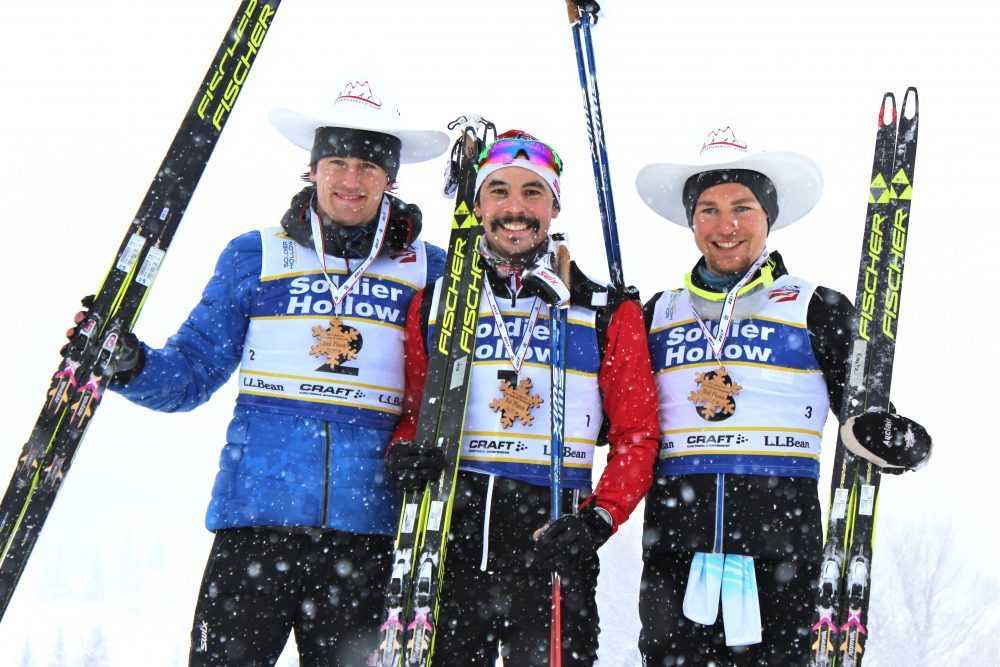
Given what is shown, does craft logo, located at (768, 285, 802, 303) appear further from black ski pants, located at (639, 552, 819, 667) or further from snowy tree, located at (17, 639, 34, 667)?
snowy tree, located at (17, 639, 34, 667)

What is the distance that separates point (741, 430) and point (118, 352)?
239 centimetres

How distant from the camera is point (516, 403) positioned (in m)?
3.79

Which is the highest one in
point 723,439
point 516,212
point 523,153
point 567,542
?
point 523,153

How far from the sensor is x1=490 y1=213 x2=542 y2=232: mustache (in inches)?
154

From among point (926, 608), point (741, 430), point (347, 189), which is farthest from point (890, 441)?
point (926, 608)

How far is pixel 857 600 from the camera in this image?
359cm

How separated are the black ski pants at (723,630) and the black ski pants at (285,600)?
106 centimetres

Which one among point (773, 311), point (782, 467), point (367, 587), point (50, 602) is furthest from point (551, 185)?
point (50, 602)

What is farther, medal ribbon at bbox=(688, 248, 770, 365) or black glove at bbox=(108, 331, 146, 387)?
medal ribbon at bbox=(688, 248, 770, 365)

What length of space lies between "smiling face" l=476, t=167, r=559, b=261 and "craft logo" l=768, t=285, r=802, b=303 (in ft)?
3.13

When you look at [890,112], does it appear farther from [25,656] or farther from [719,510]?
[25,656]

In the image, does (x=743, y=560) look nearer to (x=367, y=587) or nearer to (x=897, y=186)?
(x=367, y=587)

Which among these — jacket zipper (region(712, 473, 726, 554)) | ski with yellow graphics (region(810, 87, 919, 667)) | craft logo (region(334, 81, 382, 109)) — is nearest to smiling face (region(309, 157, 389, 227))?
→ craft logo (region(334, 81, 382, 109))

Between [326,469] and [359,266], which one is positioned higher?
[359,266]
